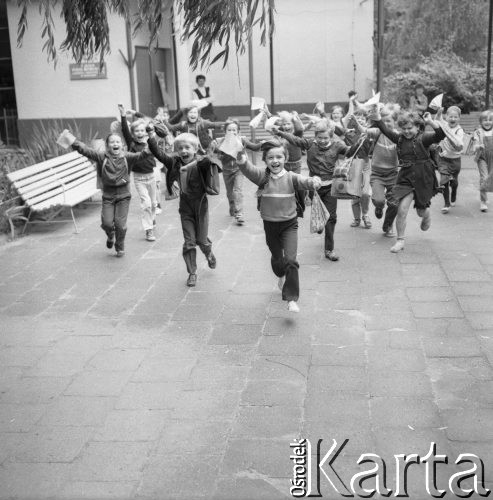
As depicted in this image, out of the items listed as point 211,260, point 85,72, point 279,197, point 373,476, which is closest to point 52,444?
point 373,476

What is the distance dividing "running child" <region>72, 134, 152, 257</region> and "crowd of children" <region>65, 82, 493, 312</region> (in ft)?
0.04

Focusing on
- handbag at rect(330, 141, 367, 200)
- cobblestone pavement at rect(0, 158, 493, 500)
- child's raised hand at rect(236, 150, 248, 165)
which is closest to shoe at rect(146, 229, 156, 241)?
cobblestone pavement at rect(0, 158, 493, 500)

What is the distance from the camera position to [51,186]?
1174 centimetres

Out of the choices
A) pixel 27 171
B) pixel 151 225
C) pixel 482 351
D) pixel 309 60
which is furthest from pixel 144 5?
pixel 309 60

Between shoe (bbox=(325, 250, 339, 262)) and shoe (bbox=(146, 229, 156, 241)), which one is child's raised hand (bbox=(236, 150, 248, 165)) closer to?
shoe (bbox=(325, 250, 339, 262))

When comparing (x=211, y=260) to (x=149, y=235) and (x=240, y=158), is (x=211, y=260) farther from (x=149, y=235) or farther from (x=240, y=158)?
(x=240, y=158)

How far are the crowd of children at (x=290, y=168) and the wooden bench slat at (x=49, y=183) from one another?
61.8 inches

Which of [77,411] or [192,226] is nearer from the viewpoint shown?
[77,411]

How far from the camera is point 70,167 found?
12773 mm

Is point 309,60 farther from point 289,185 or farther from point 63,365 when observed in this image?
point 63,365

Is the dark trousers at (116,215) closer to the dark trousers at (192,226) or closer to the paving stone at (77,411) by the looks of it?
the dark trousers at (192,226)

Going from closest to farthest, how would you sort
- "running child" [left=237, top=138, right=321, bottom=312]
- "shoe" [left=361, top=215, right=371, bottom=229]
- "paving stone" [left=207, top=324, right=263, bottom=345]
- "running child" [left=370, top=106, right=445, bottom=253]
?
"paving stone" [left=207, top=324, right=263, bottom=345] → "running child" [left=237, top=138, right=321, bottom=312] → "running child" [left=370, top=106, right=445, bottom=253] → "shoe" [left=361, top=215, right=371, bottom=229]

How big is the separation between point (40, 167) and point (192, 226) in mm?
4179

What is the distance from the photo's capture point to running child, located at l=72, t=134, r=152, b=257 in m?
9.59
